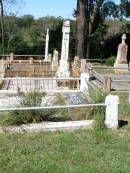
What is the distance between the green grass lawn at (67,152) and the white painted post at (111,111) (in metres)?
0.25

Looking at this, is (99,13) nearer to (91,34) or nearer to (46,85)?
(91,34)

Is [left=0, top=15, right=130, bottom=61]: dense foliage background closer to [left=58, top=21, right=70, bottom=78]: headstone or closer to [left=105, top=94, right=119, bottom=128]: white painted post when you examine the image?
[left=58, top=21, right=70, bottom=78]: headstone

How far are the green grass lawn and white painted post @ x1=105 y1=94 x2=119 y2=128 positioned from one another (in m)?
0.25

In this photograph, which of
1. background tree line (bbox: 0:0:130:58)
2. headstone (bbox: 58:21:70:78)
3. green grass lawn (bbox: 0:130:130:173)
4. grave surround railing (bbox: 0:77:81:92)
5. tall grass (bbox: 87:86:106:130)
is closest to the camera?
green grass lawn (bbox: 0:130:130:173)

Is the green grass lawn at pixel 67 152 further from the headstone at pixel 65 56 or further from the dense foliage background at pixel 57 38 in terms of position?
the dense foliage background at pixel 57 38

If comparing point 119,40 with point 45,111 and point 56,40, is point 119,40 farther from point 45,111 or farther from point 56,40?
point 45,111

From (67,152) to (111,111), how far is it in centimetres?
180

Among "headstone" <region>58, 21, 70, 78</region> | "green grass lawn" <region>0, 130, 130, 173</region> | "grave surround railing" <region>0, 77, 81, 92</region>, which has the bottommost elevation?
"green grass lawn" <region>0, 130, 130, 173</region>

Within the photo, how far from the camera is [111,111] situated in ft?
28.9

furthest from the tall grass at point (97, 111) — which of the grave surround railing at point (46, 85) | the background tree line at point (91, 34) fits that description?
the background tree line at point (91, 34)

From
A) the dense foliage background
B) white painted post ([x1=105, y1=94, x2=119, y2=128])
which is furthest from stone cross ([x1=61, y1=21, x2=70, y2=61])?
the dense foliage background

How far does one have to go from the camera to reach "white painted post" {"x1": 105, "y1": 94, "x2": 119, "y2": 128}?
28.7 ft

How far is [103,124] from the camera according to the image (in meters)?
8.77

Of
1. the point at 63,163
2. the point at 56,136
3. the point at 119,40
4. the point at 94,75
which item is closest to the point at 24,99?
the point at 56,136
